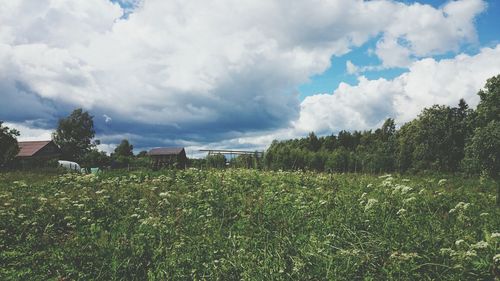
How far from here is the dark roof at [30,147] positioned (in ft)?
226

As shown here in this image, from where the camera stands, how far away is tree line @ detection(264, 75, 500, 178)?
83.8ft

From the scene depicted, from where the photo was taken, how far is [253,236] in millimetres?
6371

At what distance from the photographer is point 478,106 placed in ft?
100

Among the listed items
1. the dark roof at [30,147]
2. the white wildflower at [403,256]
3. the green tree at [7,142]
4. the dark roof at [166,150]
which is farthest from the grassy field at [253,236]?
the dark roof at [166,150]

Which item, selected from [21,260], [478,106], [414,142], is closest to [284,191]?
[21,260]

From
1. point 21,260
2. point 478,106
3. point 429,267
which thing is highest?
point 478,106

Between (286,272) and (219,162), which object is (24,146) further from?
(286,272)

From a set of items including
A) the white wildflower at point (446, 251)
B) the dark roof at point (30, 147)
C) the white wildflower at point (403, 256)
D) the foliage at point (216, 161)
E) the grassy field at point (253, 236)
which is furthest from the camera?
the dark roof at point (30, 147)

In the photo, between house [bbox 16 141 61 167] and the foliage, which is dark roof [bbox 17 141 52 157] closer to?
house [bbox 16 141 61 167]

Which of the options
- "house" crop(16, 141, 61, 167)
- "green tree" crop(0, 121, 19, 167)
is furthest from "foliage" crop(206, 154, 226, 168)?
"house" crop(16, 141, 61, 167)

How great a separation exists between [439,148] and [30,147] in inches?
2874

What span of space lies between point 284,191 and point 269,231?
121 inches

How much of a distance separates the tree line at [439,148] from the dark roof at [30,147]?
47.7m

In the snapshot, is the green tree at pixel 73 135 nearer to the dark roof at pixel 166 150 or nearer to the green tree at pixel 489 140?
the dark roof at pixel 166 150
